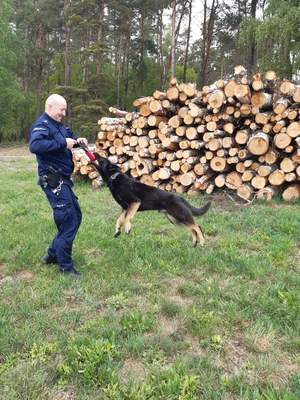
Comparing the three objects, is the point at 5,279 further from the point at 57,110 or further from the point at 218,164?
the point at 218,164

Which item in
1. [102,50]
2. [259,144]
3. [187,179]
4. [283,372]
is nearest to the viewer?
[283,372]

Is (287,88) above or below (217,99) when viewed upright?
above

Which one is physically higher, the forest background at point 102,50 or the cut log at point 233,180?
the forest background at point 102,50

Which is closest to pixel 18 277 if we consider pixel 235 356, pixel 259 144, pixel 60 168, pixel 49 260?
pixel 49 260

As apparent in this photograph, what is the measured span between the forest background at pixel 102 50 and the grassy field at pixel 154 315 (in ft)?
42.5

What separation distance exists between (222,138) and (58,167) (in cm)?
447

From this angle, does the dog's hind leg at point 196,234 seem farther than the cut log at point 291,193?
No

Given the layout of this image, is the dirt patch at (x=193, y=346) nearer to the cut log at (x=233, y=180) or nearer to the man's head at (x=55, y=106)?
the man's head at (x=55, y=106)

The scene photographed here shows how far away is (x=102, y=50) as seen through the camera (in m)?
21.0

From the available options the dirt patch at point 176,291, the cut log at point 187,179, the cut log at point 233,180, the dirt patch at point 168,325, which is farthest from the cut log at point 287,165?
the dirt patch at point 168,325

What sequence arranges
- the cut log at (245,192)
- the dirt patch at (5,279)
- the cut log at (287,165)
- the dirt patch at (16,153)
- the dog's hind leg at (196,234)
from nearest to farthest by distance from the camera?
1. the dirt patch at (5,279)
2. the dog's hind leg at (196,234)
3. the cut log at (287,165)
4. the cut log at (245,192)
5. the dirt patch at (16,153)

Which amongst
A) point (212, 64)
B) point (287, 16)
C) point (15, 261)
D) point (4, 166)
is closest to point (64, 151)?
point (15, 261)

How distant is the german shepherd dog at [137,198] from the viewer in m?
4.91

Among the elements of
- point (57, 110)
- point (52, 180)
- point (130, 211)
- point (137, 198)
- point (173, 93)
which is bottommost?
point (130, 211)
